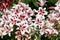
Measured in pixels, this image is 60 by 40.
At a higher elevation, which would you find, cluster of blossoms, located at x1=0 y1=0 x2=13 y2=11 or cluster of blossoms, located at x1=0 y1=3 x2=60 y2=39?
cluster of blossoms, located at x1=0 y1=0 x2=13 y2=11

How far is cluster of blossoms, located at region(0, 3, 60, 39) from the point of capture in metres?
2.79

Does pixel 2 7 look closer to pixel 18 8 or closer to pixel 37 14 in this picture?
pixel 18 8

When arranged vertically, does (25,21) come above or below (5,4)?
below

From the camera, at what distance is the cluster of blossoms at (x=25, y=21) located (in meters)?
2.79

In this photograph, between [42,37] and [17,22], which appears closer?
[17,22]

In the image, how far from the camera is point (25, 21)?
279cm

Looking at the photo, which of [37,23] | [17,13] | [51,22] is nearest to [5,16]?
[17,13]

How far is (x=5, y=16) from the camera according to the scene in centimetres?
285

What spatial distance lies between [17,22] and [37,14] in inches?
11.0

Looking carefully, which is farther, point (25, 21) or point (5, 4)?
point (5, 4)

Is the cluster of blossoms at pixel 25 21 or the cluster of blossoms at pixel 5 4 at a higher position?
the cluster of blossoms at pixel 5 4

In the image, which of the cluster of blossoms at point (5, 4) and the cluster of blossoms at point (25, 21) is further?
the cluster of blossoms at point (5, 4)

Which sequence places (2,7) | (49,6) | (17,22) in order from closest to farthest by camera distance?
(17,22) < (2,7) < (49,6)

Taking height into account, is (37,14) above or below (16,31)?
above
